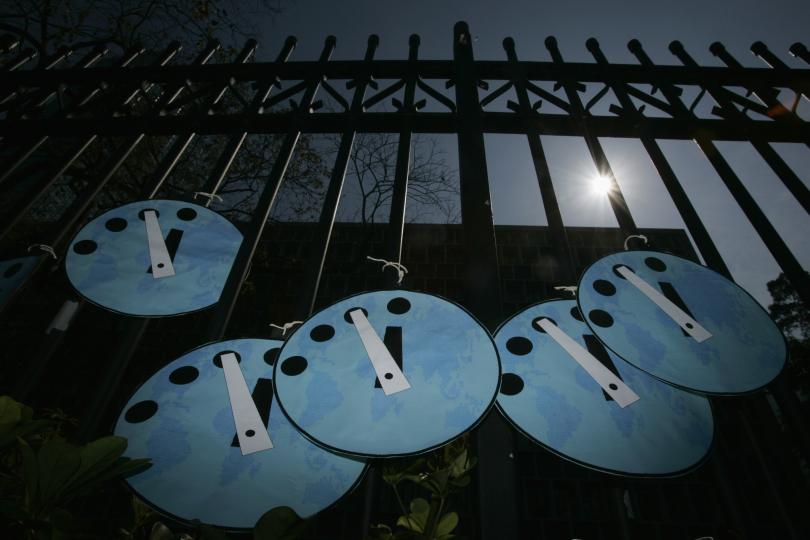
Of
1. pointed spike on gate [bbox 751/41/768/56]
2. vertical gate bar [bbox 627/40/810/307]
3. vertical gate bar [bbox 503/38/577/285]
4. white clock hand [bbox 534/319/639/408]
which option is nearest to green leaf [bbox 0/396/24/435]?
white clock hand [bbox 534/319/639/408]

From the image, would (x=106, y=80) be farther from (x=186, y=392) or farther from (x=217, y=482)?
(x=217, y=482)

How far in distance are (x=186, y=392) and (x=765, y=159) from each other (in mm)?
3348

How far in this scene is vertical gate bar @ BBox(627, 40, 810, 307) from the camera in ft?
6.77

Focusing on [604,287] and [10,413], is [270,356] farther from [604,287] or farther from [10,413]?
[604,287]

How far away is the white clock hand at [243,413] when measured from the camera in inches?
58.5

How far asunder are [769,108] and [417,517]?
11.1 ft

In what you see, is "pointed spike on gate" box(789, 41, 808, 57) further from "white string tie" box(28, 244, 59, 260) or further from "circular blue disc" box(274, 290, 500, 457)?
"white string tie" box(28, 244, 59, 260)

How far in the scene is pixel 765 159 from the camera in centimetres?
253

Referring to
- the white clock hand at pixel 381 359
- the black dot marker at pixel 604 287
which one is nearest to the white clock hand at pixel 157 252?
the white clock hand at pixel 381 359

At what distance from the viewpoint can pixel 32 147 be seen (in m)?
2.66

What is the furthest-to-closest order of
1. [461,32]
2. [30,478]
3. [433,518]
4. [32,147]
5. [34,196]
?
[461,32]
[32,147]
[34,196]
[433,518]
[30,478]

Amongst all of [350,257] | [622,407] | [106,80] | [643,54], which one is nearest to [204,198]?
[106,80]

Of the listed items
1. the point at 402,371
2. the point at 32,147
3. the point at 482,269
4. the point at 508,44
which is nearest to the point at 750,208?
the point at 482,269

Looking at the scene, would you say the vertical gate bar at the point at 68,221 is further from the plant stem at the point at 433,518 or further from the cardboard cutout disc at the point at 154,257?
the plant stem at the point at 433,518
